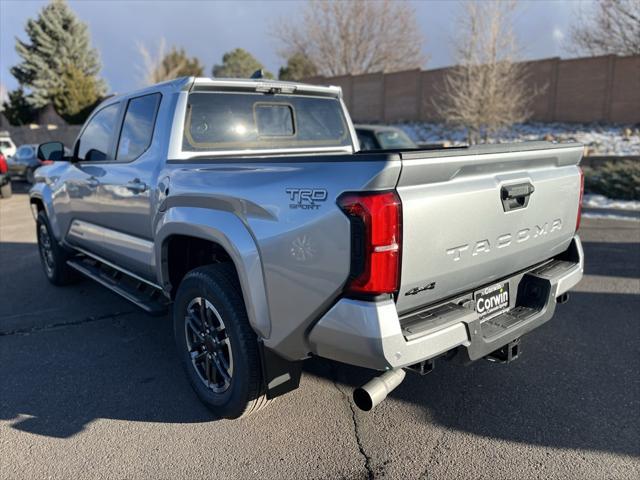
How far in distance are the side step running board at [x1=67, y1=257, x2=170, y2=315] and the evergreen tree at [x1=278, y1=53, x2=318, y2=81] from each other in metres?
36.7

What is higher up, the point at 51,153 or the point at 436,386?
the point at 51,153

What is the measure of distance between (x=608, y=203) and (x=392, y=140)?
15.8ft

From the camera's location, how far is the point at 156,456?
2.81m

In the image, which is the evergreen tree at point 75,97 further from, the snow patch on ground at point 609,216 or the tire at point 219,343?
the tire at point 219,343

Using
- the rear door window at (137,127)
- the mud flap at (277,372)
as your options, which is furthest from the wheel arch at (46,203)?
the mud flap at (277,372)

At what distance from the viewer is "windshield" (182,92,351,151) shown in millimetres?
3729

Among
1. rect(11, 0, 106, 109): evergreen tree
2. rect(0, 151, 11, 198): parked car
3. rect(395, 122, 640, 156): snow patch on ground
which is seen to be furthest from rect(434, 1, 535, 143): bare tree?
rect(11, 0, 106, 109): evergreen tree

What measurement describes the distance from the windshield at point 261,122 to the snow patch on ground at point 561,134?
15.9 meters

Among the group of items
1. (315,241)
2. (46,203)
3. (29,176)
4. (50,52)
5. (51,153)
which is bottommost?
(29,176)

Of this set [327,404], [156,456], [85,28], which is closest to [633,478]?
[327,404]

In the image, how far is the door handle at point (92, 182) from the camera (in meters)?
4.48

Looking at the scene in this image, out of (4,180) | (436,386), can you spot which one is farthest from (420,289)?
(4,180)

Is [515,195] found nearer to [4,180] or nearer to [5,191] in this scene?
[4,180]

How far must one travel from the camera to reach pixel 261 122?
13.6ft
